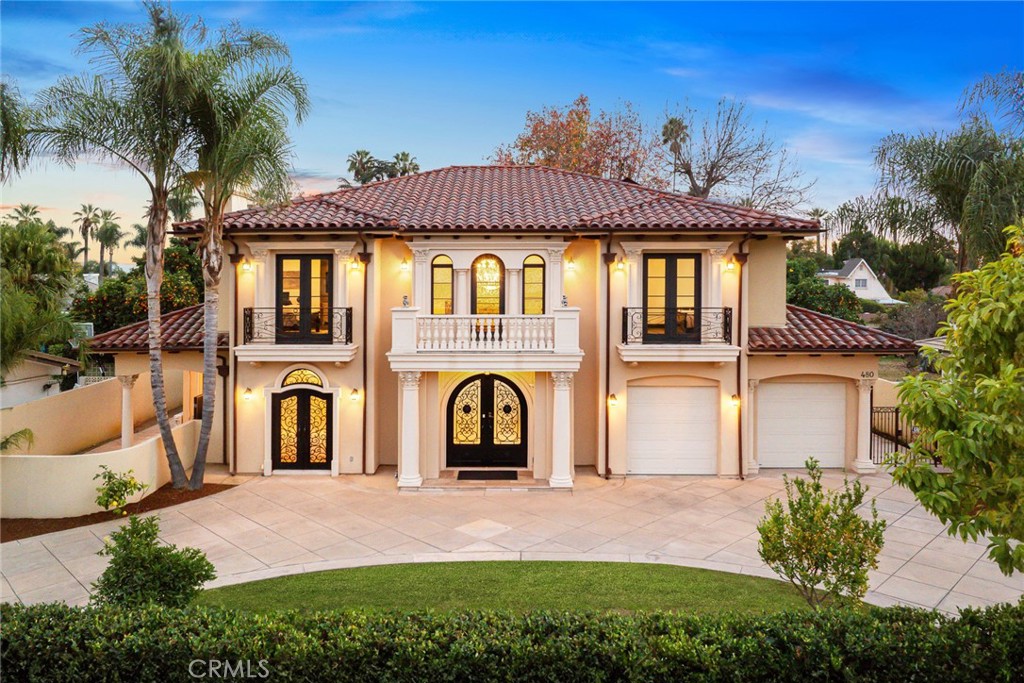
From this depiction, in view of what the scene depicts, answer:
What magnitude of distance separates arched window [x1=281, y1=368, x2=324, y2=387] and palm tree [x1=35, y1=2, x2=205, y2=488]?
556 centimetres

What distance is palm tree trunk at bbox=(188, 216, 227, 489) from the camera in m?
14.5

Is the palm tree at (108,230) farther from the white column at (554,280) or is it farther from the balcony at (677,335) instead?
the balcony at (677,335)

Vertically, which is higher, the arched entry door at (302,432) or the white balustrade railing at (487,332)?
the white balustrade railing at (487,332)

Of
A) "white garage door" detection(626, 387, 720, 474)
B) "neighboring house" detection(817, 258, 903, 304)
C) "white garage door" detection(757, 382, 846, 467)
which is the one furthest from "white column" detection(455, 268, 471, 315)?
"neighboring house" detection(817, 258, 903, 304)

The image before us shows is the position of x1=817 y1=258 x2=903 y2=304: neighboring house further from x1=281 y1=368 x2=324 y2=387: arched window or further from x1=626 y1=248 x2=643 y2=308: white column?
x1=281 y1=368 x2=324 y2=387: arched window

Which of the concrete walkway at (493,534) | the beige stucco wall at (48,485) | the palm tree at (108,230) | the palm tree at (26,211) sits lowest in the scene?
the concrete walkway at (493,534)

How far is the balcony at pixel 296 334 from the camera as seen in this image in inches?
626

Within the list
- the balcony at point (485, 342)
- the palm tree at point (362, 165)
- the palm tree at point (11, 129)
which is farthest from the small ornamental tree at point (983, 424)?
the palm tree at point (362, 165)

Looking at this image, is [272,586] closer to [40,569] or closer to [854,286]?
[40,569]

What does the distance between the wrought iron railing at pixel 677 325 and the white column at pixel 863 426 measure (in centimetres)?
408

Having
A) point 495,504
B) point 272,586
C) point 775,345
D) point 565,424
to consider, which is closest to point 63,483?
point 272,586

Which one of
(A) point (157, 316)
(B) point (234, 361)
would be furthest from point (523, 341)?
(A) point (157, 316)

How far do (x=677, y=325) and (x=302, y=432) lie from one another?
34.6 feet

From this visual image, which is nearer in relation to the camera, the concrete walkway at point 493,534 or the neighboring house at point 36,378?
the concrete walkway at point 493,534
